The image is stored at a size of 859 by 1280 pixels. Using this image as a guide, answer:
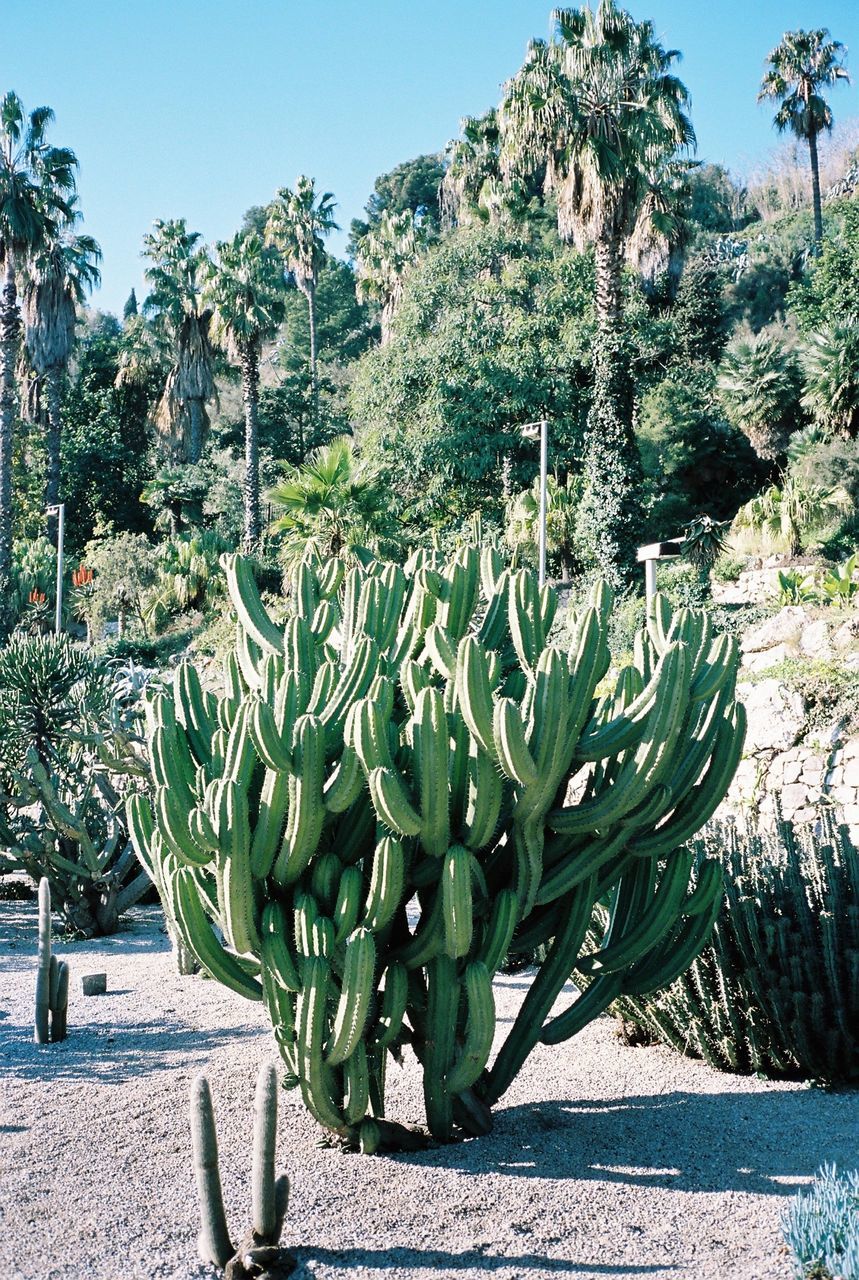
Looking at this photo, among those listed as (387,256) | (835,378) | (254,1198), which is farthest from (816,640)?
(387,256)


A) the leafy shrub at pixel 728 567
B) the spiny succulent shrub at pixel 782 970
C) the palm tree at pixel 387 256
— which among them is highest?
the palm tree at pixel 387 256

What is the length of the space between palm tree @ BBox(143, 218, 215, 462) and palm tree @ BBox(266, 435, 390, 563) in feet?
44.7

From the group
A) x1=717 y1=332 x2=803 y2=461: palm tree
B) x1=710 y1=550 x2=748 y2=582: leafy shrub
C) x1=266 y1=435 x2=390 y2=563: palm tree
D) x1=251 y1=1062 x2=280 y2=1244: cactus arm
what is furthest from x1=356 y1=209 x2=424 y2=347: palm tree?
x1=251 y1=1062 x2=280 y2=1244: cactus arm

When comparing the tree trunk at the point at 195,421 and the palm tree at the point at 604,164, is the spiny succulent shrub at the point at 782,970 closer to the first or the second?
the palm tree at the point at 604,164

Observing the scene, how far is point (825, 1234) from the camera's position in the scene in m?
3.28

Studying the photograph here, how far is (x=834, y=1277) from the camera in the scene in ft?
10.5

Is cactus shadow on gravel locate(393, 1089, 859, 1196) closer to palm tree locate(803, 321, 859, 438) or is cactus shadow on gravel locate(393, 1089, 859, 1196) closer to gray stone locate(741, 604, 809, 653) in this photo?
gray stone locate(741, 604, 809, 653)

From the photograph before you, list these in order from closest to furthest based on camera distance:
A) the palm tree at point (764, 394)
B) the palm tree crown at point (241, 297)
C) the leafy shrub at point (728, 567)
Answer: the leafy shrub at point (728, 567) < the palm tree at point (764, 394) < the palm tree crown at point (241, 297)

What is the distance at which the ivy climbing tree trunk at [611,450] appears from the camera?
2058cm

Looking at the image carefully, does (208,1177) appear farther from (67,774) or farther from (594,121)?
(594,121)

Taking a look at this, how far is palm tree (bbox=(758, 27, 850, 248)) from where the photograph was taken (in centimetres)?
3756

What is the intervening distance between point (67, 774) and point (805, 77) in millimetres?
37456

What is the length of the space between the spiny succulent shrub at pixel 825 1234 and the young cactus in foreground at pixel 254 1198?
1551 mm

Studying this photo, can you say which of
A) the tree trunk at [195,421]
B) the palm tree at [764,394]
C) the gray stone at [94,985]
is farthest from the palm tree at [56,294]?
the gray stone at [94,985]
